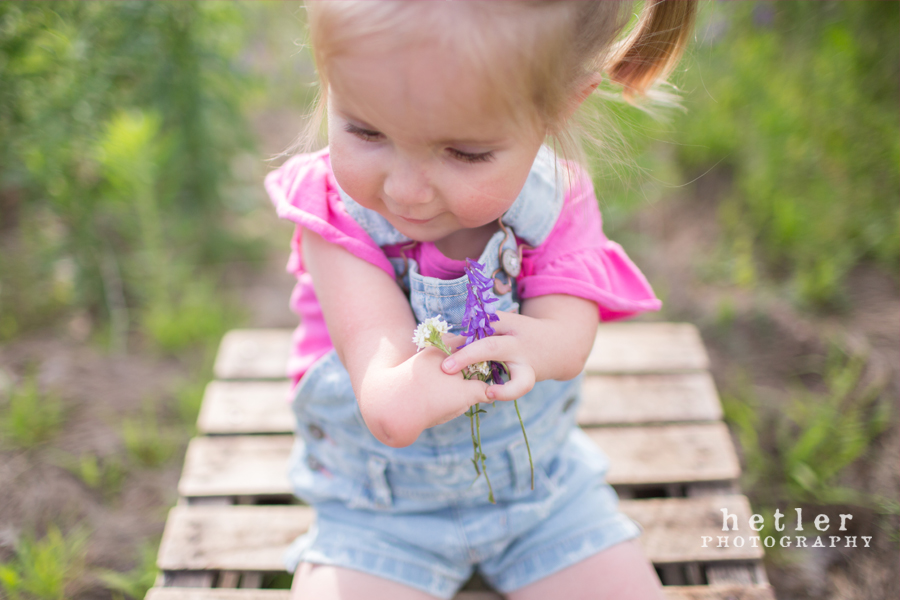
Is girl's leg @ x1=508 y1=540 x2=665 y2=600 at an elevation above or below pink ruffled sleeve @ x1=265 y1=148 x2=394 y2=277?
below

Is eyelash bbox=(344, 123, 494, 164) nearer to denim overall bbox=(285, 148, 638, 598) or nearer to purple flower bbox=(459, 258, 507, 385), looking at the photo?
purple flower bbox=(459, 258, 507, 385)

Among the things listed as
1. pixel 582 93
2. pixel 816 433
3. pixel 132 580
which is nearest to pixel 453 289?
pixel 582 93

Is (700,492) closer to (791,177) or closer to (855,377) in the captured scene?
(855,377)

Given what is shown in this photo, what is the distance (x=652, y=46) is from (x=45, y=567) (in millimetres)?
1830

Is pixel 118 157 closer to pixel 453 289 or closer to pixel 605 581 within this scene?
pixel 453 289

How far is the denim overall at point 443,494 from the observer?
4.26 feet

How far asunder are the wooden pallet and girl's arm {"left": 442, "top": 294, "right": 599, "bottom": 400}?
2.12 ft

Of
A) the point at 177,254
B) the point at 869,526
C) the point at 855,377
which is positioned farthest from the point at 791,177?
the point at 177,254

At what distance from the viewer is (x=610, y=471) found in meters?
1.72

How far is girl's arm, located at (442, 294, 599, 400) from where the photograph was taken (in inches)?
38.4

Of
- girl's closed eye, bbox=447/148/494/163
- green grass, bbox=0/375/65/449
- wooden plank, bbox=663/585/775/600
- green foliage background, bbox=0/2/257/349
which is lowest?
wooden plank, bbox=663/585/775/600

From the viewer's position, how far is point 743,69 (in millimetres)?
2953

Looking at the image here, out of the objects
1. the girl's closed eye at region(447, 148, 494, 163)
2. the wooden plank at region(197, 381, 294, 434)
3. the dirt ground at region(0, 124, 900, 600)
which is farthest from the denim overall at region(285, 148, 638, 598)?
the dirt ground at region(0, 124, 900, 600)

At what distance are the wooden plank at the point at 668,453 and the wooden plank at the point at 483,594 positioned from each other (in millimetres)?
A: 301
